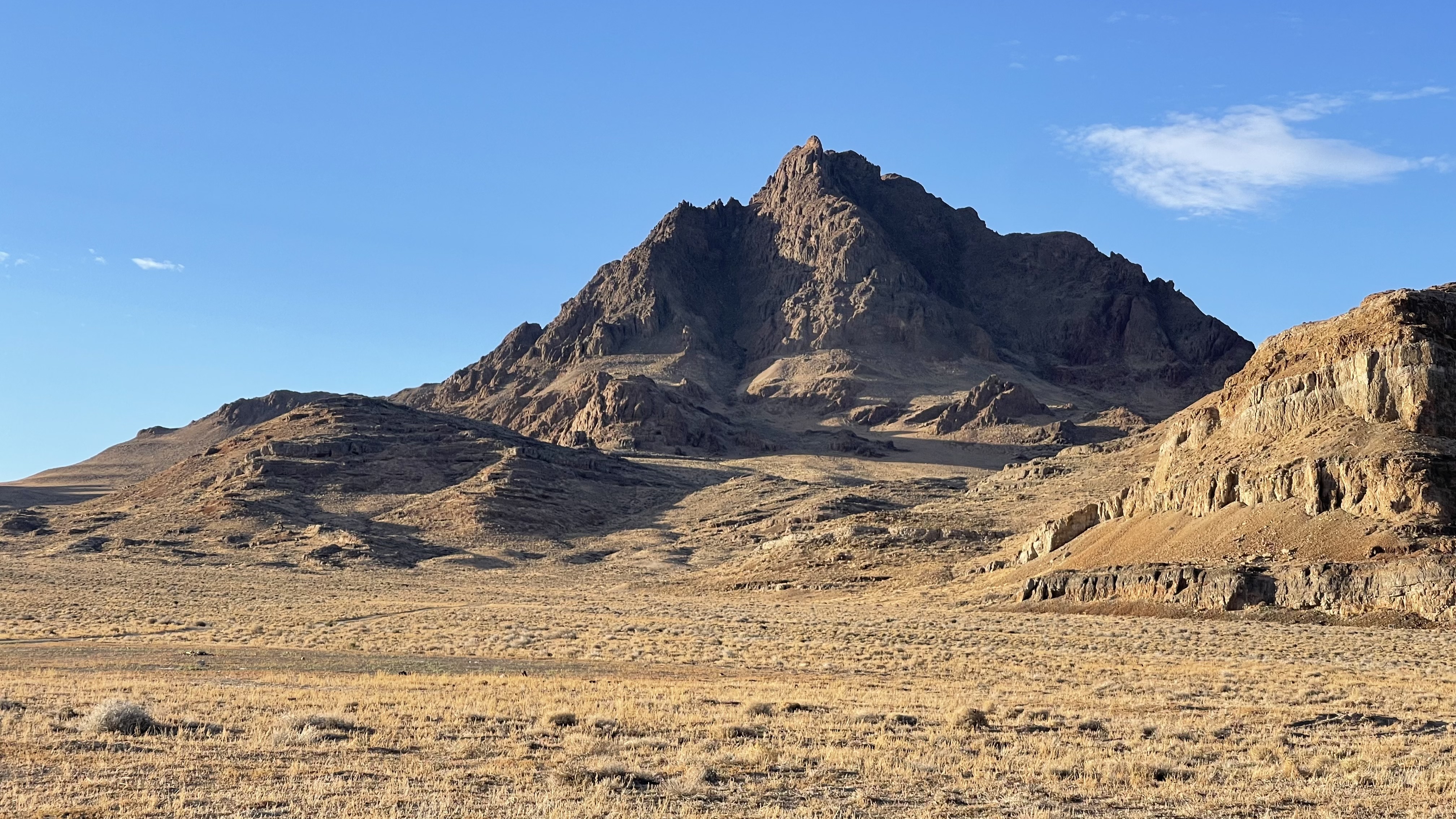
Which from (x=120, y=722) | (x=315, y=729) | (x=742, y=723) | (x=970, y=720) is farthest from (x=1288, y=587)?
(x=120, y=722)

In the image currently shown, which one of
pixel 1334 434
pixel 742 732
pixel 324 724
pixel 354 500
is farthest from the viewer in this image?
pixel 354 500

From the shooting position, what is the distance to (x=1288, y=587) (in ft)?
174

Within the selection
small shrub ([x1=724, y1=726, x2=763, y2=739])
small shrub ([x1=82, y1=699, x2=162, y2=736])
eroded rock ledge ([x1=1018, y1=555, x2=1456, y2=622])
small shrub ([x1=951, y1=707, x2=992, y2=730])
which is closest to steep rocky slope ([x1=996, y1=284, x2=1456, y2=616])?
eroded rock ledge ([x1=1018, y1=555, x2=1456, y2=622])

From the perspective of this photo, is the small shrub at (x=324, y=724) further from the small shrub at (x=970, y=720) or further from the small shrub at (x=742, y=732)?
the small shrub at (x=970, y=720)

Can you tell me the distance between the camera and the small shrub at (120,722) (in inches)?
748

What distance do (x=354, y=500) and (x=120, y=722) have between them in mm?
141135

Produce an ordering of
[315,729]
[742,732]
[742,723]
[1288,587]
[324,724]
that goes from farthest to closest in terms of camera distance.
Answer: [1288,587] < [742,723] < [742,732] < [324,724] < [315,729]

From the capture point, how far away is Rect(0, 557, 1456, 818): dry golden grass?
14.8 meters

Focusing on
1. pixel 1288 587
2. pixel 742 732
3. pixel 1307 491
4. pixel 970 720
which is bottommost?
pixel 742 732

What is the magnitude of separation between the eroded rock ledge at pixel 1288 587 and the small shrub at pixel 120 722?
147ft

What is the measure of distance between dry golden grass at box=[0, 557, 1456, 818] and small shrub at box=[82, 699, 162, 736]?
251 mm

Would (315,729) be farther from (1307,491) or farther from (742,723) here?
(1307,491)

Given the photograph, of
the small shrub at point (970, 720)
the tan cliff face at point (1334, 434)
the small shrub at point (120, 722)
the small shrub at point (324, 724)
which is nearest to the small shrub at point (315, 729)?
the small shrub at point (324, 724)

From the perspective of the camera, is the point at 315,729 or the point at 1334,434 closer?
the point at 315,729
